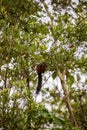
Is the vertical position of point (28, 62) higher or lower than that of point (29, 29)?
lower

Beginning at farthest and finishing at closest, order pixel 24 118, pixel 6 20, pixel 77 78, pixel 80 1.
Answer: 1. pixel 77 78
2. pixel 80 1
3. pixel 6 20
4. pixel 24 118

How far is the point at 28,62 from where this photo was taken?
7.29 metres

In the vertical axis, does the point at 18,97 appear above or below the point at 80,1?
below

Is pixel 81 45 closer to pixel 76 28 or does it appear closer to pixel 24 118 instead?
pixel 76 28

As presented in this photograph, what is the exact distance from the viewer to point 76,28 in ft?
23.8

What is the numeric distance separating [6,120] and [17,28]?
7.60 feet

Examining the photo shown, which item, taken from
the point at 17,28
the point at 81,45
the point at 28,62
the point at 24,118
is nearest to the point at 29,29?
the point at 17,28

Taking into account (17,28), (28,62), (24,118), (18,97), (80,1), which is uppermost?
(80,1)

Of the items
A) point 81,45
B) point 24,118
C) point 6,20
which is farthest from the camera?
point 81,45

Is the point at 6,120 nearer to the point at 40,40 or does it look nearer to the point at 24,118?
the point at 24,118

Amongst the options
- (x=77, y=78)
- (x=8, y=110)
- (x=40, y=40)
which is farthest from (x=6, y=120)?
(x=77, y=78)

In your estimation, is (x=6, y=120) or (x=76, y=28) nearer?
(x=6, y=120)

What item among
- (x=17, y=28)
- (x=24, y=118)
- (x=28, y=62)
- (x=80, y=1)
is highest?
(x=80, y=1)

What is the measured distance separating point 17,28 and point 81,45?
6.81 feet
